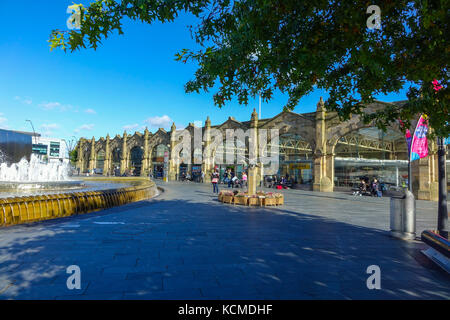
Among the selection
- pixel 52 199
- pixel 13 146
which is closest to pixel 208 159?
pixel 13 146

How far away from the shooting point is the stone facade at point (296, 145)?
1906cm

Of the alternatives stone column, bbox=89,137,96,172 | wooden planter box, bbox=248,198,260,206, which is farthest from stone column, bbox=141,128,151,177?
wooden planter box, bbox=248,198,260,206

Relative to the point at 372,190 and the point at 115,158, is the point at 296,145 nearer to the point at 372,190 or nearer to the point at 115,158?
the point at 372,190

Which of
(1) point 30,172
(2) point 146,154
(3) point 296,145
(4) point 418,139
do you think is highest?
(3) point 296,145

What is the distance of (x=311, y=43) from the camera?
466cm

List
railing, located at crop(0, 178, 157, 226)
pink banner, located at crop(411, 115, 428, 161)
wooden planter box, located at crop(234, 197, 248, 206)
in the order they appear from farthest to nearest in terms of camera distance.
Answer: wooden planter box, located at crop(234, 197, 248, 206) < pink banner, located at crop(411, 115, 428, 161) < railing, located at crop(0, 178, 157, 226)

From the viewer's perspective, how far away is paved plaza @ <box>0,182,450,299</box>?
330 centimetres

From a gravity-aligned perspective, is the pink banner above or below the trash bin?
above

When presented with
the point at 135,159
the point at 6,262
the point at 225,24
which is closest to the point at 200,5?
the point at 225,24

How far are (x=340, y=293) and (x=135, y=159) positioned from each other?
4871 centimetres

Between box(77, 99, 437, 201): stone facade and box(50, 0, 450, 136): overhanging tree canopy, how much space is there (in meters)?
13.3

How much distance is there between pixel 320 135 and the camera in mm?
24094

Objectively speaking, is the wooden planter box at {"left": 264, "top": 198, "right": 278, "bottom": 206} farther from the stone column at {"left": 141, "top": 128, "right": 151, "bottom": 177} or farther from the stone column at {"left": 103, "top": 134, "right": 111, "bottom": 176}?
the stone column at {"left": 103, "top": 134, "right": 111, "bottom": 176}

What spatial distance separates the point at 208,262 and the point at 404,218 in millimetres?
5085
